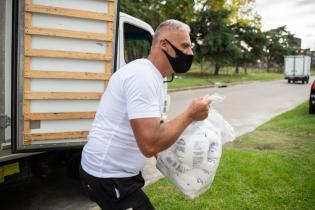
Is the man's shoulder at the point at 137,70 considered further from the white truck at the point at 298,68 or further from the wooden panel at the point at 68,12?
the white truck at the point at 298,68

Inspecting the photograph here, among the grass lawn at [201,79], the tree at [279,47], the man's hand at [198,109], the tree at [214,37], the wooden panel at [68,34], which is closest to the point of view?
the man's hand at [198,109]

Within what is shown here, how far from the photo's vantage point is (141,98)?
6.57ft

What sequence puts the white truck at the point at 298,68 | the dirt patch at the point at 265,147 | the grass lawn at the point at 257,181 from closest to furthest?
the grass lawn at the point at 257,181
the dirt patch at the point at 265,147
the white truck at the point at 298,68

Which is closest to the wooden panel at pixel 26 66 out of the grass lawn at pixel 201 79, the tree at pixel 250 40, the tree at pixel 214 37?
the grass lawn at pixel 201 79

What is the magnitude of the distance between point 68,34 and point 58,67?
A: 0.37 metres

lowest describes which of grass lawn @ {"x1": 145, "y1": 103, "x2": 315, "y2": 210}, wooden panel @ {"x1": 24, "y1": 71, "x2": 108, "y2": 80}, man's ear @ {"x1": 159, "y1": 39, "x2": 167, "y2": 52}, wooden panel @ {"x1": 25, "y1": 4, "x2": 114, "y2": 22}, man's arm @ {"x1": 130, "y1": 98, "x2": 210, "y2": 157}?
grass lawn @ {"x1": 145, "y1": 103, "x2": 315, "y2": 210}

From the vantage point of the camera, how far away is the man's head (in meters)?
2.25

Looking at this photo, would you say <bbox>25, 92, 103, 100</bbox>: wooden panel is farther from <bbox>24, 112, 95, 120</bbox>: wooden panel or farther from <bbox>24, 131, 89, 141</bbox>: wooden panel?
<bbox>24, 131, 89, 141</bbox>: wooden panel

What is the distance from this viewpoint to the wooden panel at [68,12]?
400cm

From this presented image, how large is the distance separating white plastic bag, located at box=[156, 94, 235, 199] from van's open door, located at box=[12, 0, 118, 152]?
2053 millimetres

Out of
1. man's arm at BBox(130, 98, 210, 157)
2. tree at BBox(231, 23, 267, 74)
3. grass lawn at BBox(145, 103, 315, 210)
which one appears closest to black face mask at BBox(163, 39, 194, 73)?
man's arm at BBox(130, 98, 210, 157)

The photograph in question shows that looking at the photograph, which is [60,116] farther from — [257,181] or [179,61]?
[257,181]

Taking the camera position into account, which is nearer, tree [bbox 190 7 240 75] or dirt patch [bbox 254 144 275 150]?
dirt patch [bbox 254 144 275 150]

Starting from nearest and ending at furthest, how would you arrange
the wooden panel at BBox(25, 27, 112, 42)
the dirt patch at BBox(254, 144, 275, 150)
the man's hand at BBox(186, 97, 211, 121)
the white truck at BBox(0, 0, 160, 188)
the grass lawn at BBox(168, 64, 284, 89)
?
the man's hand at BBox(186, 97, 211, 121) → the white truck at BBox(0, 0, 160, 188) → the wooden panel at BBox(25, 27, 112, 42) → the dirt patch at BBox(254, 144, 275, 150) → the grass lawn at BBox(168, 64, 284, 89)
